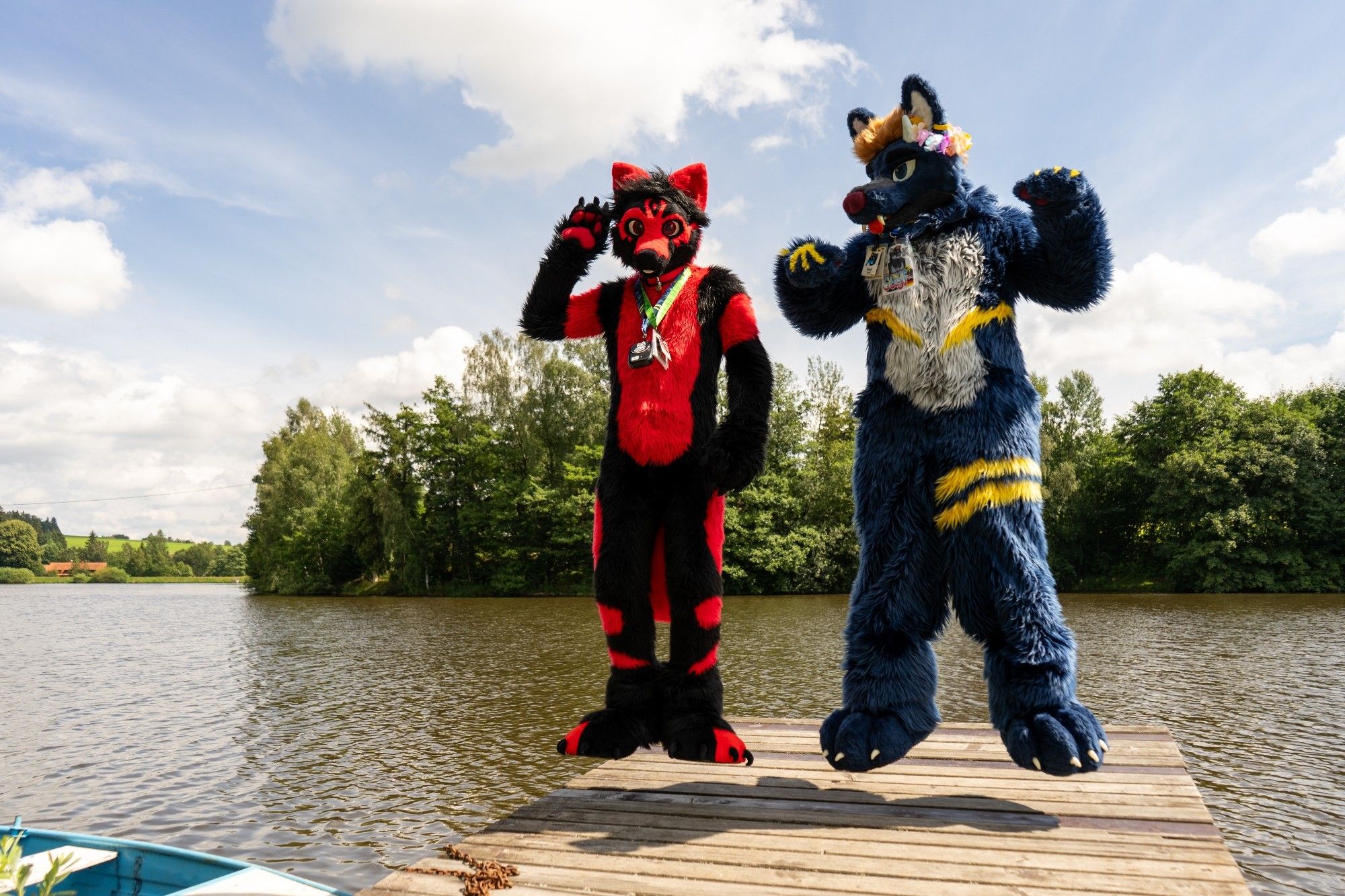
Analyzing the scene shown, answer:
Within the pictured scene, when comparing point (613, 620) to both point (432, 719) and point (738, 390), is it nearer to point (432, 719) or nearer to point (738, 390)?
point (738, 390)

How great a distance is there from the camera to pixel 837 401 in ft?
113

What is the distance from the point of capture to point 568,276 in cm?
358

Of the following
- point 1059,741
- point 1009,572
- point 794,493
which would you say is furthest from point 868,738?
point 794,493

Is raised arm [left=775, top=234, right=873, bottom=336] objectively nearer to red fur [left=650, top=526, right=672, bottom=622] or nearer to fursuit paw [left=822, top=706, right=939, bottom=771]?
red fur [left=650, top=526, right=672, bottom=622]

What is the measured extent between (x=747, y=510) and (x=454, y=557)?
1374 cm

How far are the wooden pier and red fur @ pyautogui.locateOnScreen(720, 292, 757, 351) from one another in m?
1.74

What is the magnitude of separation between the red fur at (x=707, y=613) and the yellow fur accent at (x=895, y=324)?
1.26 m

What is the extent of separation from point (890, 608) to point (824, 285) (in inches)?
51.6

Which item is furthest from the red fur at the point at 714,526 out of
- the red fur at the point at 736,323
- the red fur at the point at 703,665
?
the red fur at the point at 736,323

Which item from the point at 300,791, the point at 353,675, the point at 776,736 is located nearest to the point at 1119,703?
the point at 776,736

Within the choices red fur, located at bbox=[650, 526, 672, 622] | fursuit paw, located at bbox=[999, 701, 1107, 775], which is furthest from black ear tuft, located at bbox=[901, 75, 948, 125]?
fursuit paw, located at bbox=[999, 701, 1107, 775]

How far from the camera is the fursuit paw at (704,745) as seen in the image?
9.64 feet

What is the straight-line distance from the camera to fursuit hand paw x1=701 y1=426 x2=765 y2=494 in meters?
3.17

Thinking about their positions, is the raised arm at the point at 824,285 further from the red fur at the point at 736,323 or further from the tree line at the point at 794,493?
the tree line at the point at 794,493
